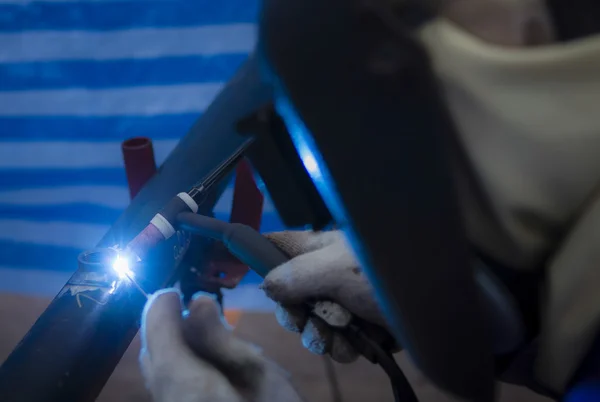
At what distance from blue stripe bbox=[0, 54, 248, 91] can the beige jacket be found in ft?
2.85

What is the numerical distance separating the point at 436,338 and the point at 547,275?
85 millimetres

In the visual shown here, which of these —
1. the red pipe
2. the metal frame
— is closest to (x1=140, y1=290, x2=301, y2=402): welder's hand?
the metal frame

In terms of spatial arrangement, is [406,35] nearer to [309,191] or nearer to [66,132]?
[309,191]

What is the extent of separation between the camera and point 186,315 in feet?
1.58

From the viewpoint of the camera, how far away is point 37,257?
1.33m

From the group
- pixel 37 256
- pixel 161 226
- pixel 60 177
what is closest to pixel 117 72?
pixel 60 177

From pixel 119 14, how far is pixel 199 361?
35.5 inches

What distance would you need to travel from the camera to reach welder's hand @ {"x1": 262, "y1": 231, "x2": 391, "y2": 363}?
41cm

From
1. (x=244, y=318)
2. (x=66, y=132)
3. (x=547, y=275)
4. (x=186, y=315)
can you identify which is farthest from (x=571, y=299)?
(x=66, y=132)

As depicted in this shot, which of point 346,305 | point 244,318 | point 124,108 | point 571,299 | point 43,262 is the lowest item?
point 43,262

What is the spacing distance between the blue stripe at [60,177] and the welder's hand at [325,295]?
920mm

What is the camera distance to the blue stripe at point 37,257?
1.31 meters

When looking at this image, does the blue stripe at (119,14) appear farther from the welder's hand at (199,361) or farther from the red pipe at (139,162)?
the welder's hand at (199,361)

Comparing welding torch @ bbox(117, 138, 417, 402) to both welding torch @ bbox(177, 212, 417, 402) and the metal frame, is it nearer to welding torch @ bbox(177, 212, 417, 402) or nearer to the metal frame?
welding torch @ bbox(177, 212, 417, 402)
